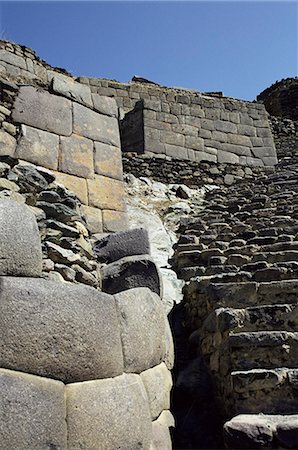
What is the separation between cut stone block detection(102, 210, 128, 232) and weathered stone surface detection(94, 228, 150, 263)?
2.67ft

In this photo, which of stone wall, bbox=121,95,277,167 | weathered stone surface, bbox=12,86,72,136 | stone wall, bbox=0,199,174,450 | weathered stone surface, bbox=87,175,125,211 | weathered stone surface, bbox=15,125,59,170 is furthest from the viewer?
stone wall, bbox=121,95,277,167

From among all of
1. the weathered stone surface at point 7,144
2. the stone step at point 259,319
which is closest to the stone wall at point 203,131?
the weathered stone surface at point 7,144

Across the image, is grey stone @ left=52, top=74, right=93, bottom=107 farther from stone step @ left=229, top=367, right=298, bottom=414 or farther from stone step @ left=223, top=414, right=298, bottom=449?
stone step @ left=223, top=414, right=298, bottom=449

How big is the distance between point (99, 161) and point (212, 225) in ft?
7.96

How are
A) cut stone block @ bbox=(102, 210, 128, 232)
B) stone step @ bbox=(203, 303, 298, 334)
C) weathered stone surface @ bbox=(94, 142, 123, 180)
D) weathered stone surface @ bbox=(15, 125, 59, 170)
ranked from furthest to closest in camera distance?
weathered stone surface @ bbox=(94, 142, 123, 180)
cut stone block @ bbox=(102, 210, 128, 232)
weathered stone surface @ bbox=(15, 125, 59, 170)
stone step @ bbox=(203, 303, 298, 334)

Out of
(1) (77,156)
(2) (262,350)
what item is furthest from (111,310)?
(1) (77,156)

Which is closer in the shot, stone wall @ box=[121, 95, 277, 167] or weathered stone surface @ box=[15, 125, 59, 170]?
weathered stone surface @ box=[15, 125, 59, 170]

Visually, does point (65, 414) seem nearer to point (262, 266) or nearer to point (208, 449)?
point (208, 449)

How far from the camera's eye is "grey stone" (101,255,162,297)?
3494mm

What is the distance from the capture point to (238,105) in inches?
531

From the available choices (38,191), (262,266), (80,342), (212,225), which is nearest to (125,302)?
(80,342)

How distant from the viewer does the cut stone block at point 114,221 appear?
493 cm

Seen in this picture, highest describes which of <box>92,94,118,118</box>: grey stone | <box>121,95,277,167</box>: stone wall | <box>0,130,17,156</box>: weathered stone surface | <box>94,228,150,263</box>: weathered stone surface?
<box>121,95,277,167</box>: stone wall

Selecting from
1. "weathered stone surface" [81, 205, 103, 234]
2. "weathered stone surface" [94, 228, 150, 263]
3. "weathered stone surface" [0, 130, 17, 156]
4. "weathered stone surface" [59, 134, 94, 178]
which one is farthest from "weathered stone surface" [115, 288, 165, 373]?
"weathered stone surface" [59, 134, 94, 178]
